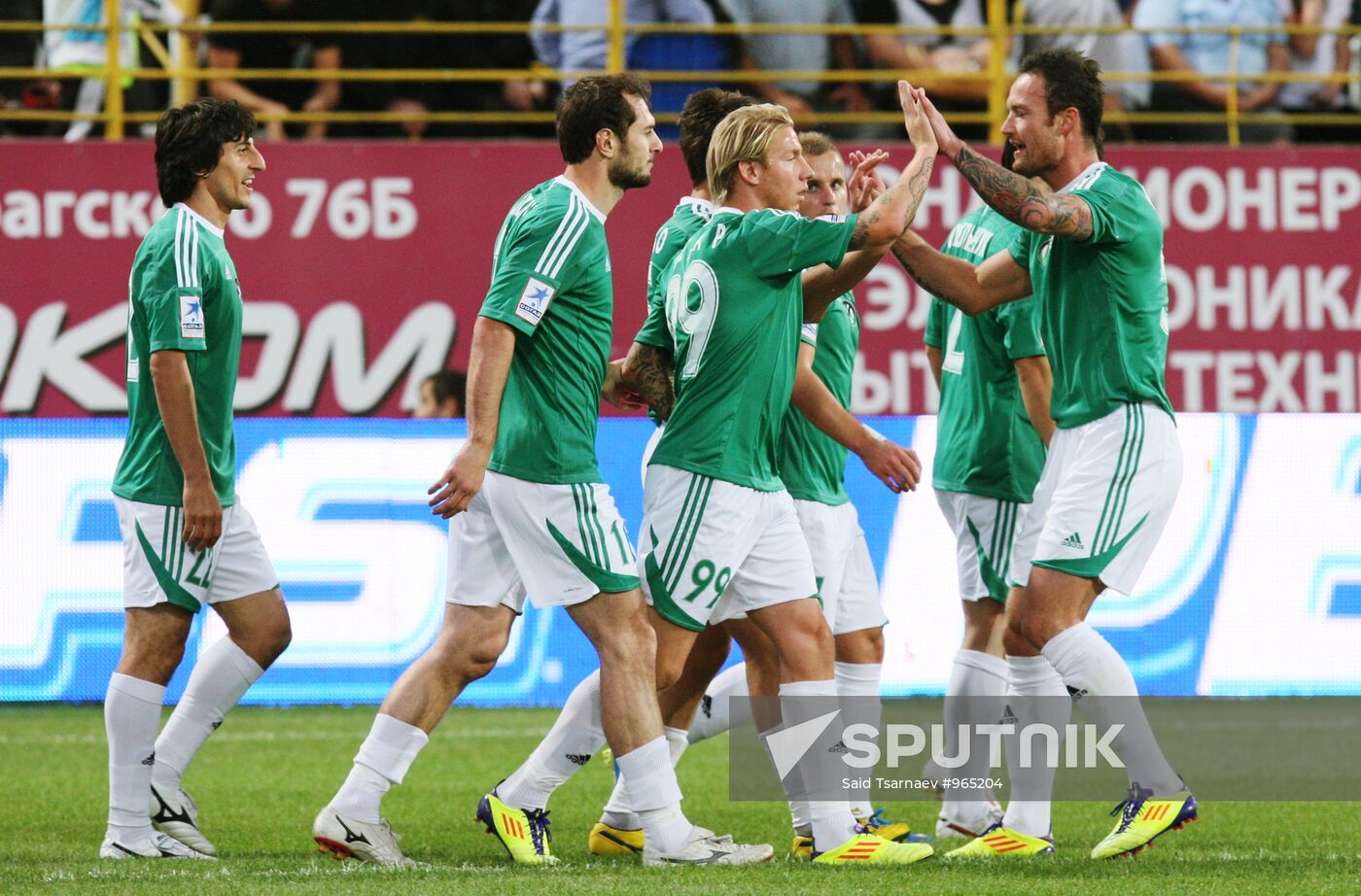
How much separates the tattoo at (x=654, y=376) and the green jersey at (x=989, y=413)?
118cm

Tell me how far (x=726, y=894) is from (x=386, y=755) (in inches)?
45.1

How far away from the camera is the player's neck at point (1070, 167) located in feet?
16.9

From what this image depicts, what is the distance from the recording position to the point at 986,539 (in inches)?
232

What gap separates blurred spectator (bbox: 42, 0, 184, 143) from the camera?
11.3 m

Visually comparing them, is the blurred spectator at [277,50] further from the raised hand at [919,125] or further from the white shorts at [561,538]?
the raised hand at [919,125]

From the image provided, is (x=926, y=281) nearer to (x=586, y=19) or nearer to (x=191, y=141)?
(x=191, y=141)

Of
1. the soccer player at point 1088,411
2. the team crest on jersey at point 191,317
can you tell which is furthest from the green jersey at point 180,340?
the soccer player at point 1088,411

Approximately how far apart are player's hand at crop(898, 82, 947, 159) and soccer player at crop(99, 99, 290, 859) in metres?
1.97

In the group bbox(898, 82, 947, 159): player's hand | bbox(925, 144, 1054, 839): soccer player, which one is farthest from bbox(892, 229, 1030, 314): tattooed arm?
bbox(898, 82, 947, 159): player's hand

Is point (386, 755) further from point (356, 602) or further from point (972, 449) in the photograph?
point (356, 602)

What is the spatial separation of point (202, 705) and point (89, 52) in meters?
7.31

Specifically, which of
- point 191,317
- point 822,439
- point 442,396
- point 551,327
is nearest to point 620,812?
point 822,439

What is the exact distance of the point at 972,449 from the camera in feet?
19.4

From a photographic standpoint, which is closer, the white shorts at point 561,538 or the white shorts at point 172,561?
the white shorts at point 561,538
